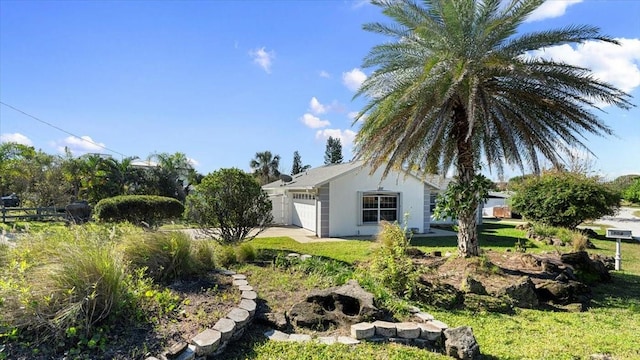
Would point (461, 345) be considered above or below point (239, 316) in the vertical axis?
below

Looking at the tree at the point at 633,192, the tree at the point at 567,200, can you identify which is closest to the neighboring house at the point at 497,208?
the tree at the point at 567,200

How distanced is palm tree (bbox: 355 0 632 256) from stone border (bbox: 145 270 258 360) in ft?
15.9

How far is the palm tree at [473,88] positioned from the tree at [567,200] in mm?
8736

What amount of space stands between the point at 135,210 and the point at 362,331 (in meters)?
11.9

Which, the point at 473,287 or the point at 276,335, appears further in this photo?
the point at 473,287

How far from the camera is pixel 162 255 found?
18.4 ft

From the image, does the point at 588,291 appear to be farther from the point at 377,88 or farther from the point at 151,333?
the point at 151,333

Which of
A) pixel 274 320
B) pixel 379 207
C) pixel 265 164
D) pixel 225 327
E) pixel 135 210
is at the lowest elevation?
pixel 274 320

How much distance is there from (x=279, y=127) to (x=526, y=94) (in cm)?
1401

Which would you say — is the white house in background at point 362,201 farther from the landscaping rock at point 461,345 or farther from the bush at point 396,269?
the landscaping rock at point 461,345

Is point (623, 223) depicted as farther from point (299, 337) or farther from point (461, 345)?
point (299, 337)

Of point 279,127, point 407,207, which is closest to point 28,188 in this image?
point 279,127

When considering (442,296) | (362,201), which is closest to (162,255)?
(442,296)

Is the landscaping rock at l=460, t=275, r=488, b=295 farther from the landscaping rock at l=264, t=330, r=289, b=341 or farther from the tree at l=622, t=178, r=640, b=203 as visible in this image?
the tree at l=622, t=178, r=640, b=203
